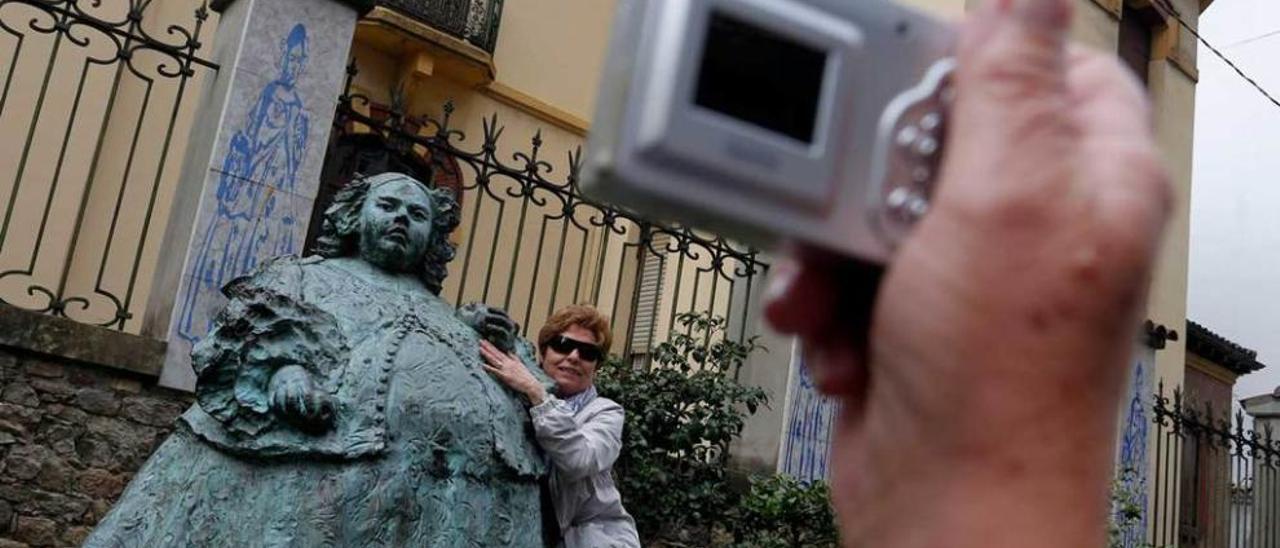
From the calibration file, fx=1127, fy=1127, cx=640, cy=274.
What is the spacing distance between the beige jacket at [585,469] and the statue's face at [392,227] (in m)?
0.55

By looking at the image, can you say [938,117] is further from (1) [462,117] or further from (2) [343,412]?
(1) [462,117]

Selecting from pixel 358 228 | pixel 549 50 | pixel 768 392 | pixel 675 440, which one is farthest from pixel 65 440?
pixel 549 50

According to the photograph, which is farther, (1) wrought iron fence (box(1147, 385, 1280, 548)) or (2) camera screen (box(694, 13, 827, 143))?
(1) wrought iron fence (box(1147, 385, 1280, 548))

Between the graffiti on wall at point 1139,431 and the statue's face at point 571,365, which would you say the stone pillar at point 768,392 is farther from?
the graffiti on wall at point 1139,431

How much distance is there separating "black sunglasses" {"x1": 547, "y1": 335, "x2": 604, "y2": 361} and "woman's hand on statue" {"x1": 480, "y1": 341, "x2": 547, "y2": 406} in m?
0.61

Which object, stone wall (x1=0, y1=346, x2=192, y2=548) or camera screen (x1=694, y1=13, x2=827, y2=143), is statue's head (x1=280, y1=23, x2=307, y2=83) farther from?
camera screen (x1=694, y1=13, x2=827, y2=143)

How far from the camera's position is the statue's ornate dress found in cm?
245

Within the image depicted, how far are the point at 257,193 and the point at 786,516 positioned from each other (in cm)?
323

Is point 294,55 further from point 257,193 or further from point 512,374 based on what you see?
point 512,374

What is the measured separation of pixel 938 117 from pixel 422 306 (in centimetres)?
237

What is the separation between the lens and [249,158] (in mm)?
5098

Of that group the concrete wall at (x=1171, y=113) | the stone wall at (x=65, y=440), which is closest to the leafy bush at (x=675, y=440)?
the stone wall at (x=65, y=440)

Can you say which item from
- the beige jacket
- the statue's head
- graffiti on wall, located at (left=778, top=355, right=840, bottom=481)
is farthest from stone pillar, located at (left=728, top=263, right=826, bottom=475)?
the beige jacket

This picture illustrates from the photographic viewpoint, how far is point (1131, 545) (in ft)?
29.6
